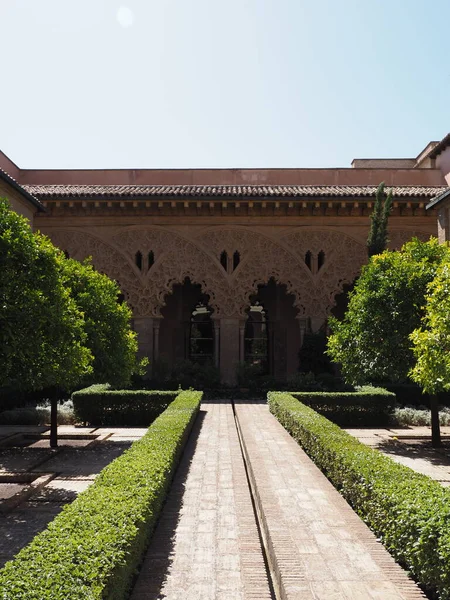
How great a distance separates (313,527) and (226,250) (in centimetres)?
1586

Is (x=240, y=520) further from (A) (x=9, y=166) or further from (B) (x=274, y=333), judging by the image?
(A) (x=9, y=166)

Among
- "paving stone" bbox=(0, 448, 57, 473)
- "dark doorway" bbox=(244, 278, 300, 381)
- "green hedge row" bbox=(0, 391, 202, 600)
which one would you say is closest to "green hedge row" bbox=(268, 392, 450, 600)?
"green hedge row" bbox=(0, 391, 202, 600)

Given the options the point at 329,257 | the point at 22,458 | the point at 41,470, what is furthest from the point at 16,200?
the point at 41,470

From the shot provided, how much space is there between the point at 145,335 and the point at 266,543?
15.5 meters

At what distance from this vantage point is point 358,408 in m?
14.6

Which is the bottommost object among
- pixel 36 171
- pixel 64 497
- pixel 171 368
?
pixel 64 497

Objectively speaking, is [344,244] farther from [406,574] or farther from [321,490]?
[406,574]

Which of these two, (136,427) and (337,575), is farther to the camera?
(136,427)

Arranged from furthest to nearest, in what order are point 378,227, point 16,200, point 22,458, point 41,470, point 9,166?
point 9,166 → point 378,227 → point 16,200 → point 22,458 → point 41,470

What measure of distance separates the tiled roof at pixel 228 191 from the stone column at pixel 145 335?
4.38 m

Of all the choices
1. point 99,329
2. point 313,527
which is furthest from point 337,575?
Result: point 99,329

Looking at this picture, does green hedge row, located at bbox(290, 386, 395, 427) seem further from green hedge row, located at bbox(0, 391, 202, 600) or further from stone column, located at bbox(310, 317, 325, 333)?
green hedge row, located at bbox(0, 391, 202, 600)

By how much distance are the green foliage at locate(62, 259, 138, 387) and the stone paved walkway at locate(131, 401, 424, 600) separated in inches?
153

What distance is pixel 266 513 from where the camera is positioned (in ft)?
18.0
